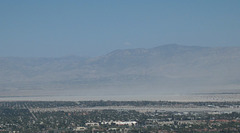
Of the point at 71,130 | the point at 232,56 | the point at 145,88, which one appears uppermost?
the point at 232,56

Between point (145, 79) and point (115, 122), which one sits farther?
point (145, 79)

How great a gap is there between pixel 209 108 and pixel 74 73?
121m

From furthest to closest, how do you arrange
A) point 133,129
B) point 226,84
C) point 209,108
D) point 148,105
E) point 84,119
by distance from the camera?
point 226,84 → point 148,105 → point 209,108 → point 84,119 → point 133,129

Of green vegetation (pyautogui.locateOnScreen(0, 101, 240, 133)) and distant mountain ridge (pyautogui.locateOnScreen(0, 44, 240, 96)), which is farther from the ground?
distant mountain ridge (pyautogui.locateOnScreen(0, 44, 240, 96))

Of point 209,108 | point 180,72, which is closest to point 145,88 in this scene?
point 180,72

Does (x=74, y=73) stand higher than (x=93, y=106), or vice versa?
(x=74, y=73)

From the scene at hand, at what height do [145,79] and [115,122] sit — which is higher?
[145,79]

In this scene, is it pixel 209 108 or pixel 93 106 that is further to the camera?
pixel 93 106

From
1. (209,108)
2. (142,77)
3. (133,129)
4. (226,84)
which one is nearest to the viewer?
(133,129)

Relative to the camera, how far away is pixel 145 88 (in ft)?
498

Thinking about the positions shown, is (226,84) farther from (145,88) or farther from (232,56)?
(232,56)

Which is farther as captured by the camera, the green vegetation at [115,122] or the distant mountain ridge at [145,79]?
the distant mountain ridge at [145,79]

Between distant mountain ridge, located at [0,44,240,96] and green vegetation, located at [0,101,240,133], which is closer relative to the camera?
green vegetation, located at [0,101,240,133]

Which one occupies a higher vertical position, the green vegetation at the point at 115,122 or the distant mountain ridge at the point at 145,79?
the distant mountain ridge at the point at 145,79
